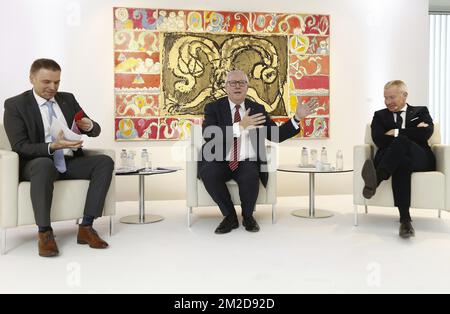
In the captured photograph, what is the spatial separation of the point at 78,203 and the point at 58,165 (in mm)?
284

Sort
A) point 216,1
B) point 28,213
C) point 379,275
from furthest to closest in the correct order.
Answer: point 216,1 < point 28,213 < point 379,275

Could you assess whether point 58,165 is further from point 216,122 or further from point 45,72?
point 216,122

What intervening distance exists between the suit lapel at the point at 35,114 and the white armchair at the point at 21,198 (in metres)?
0.26

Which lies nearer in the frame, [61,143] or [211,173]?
[61,143]

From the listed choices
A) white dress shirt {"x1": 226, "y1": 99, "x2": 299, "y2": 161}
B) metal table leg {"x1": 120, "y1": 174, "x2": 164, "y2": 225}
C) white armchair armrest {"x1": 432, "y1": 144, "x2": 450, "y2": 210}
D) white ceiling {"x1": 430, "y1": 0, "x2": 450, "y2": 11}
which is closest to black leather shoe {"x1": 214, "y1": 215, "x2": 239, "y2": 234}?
white dress shirt {"x1": 226, "y1": 99, "x2": 299, "y2": 161}

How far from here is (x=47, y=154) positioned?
2.79 metres

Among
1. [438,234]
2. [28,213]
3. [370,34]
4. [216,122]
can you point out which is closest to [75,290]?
[28,213]

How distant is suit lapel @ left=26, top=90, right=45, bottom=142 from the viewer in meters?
2.86

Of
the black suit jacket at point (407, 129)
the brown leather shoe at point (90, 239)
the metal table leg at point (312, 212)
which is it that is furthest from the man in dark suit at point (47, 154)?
the black suit jacket at point (407, 129)

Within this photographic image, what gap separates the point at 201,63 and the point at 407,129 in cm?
231

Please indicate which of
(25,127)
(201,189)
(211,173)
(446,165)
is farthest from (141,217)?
(446,165)

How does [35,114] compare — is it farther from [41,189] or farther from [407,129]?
[407,129]

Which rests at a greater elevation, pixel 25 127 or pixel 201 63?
pixel 201 63

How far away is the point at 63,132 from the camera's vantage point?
2.85 m
